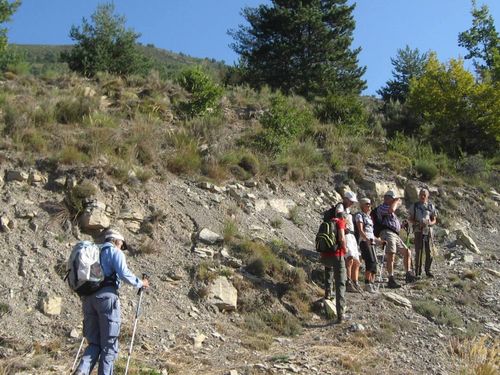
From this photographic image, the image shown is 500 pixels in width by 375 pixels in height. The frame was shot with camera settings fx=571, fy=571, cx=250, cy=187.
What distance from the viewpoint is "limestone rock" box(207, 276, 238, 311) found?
8.21 meters

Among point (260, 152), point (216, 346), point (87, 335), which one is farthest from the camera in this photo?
point (260, 152)

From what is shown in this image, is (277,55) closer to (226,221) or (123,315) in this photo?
(226,221)

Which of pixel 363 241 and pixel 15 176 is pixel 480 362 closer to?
pixel 363 241

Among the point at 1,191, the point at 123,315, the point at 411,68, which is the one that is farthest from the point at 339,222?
the point at 411,68

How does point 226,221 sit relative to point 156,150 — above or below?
below

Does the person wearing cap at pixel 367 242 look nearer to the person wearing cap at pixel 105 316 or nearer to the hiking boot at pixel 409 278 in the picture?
the hiking boot at pixel 409 278

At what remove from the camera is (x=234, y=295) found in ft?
27.5

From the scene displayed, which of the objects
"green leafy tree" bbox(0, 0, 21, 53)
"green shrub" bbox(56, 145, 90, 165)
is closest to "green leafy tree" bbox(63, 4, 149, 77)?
"green leafy tree" bbox(0, 0, 21, 53)

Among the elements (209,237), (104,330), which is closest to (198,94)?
(209,237)

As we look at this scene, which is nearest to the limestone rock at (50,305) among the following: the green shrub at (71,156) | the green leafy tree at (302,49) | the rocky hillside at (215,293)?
the rocky hillside at (215,293)

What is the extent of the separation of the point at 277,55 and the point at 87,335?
17332 mm

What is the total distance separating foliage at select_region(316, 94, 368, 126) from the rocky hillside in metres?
5.29

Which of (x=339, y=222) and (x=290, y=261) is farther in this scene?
(x=290, y=261)

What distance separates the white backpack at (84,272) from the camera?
5.63 meters
